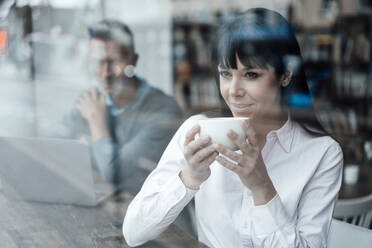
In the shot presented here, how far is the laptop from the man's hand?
0.50 meters

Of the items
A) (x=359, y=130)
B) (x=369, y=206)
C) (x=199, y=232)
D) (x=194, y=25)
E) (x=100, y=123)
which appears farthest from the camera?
(x=194, y=25)

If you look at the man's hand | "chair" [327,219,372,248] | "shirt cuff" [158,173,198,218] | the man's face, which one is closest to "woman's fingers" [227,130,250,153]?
"shirt cuff" [158,173,198,218]

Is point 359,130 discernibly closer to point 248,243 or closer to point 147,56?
point 147,56

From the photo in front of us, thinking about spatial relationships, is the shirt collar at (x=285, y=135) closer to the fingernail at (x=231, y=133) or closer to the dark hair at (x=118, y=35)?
the fingernail at (x=231, y=133)

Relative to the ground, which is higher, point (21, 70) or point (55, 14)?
point (55, 14)

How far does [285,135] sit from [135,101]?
3.06 feet

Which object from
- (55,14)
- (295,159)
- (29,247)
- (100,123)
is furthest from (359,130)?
(29,247)

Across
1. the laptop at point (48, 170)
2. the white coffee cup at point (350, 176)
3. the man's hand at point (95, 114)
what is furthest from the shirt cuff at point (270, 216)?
the white coffee cup at point (350, 176)

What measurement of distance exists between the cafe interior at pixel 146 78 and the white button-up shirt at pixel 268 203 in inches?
2.4

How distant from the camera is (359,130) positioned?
4.81 meters

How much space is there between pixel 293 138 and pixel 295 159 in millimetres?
58

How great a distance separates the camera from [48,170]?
1194 millimetres

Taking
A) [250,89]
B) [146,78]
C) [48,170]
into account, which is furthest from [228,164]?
[146,78]

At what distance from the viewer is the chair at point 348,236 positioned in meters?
1.02
